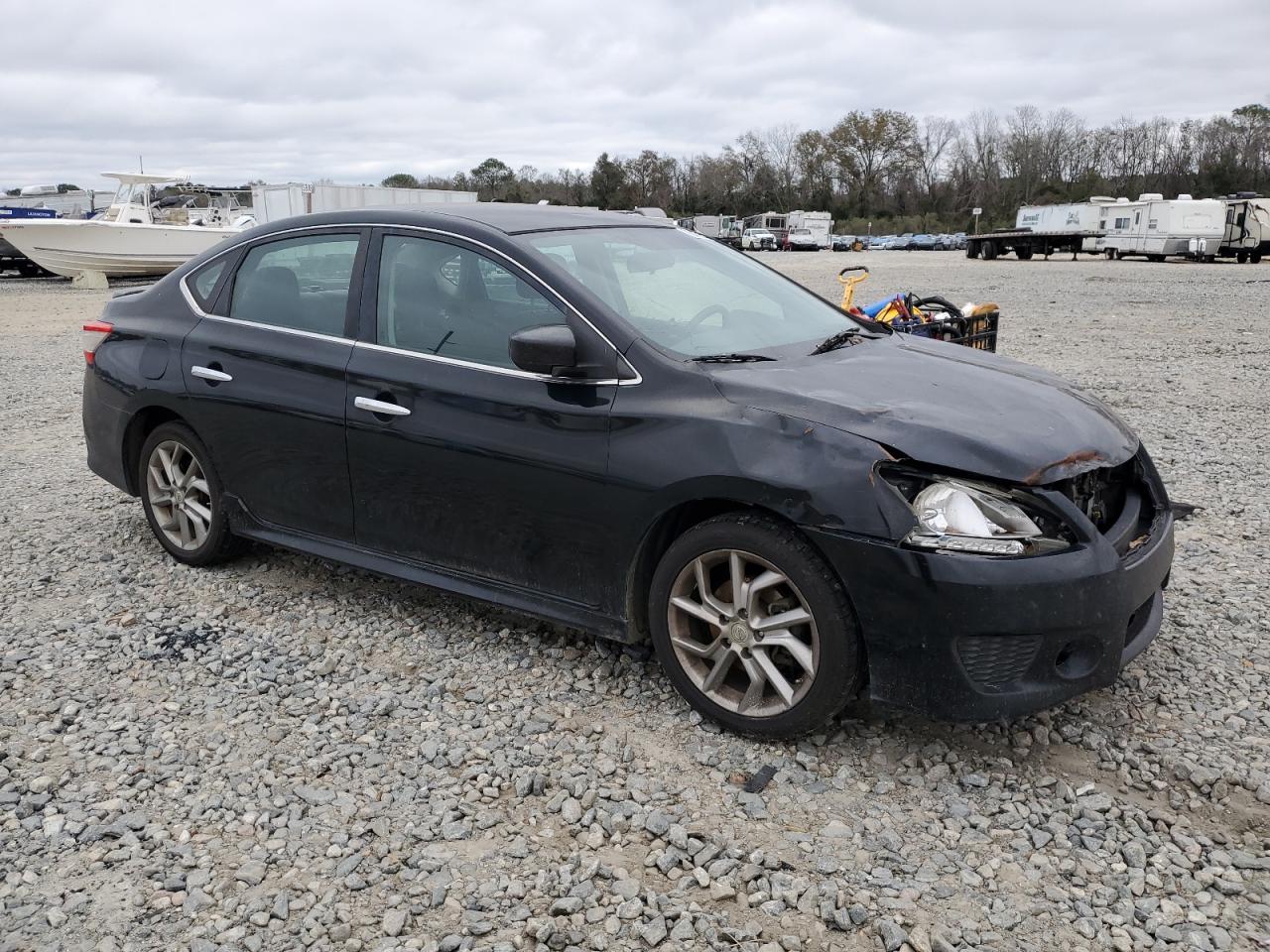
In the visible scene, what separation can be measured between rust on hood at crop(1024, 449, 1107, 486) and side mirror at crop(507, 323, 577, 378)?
58.7 inches

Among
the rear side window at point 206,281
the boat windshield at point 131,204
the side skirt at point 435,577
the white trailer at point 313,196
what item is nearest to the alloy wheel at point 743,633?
the side skirt at point 435,577

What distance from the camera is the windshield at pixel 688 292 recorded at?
12.7ft

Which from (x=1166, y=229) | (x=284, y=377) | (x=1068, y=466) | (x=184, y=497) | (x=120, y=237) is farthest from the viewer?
(x=1166, y=229)

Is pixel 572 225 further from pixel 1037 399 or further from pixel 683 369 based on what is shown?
pixel 1037 399

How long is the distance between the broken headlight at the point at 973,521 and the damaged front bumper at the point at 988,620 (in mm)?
38

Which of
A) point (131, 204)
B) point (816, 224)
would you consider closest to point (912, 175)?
point (816, 224)

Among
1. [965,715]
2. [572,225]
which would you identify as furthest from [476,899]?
[572,225]

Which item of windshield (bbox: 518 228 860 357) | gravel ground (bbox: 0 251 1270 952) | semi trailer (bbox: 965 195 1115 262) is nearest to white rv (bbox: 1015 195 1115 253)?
semi trailer (bbox: 965 195 1115 262)

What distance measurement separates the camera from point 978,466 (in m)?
3.10

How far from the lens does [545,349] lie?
3543 millimetres

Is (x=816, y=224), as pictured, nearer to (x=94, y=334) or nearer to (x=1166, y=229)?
(x=1166, y=229)

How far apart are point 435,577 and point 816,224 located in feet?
235

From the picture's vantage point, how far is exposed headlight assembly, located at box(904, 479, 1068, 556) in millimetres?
3037

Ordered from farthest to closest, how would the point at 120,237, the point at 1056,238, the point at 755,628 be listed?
the point at 1056,238 → the point at 120,237 → the point at 755,628
